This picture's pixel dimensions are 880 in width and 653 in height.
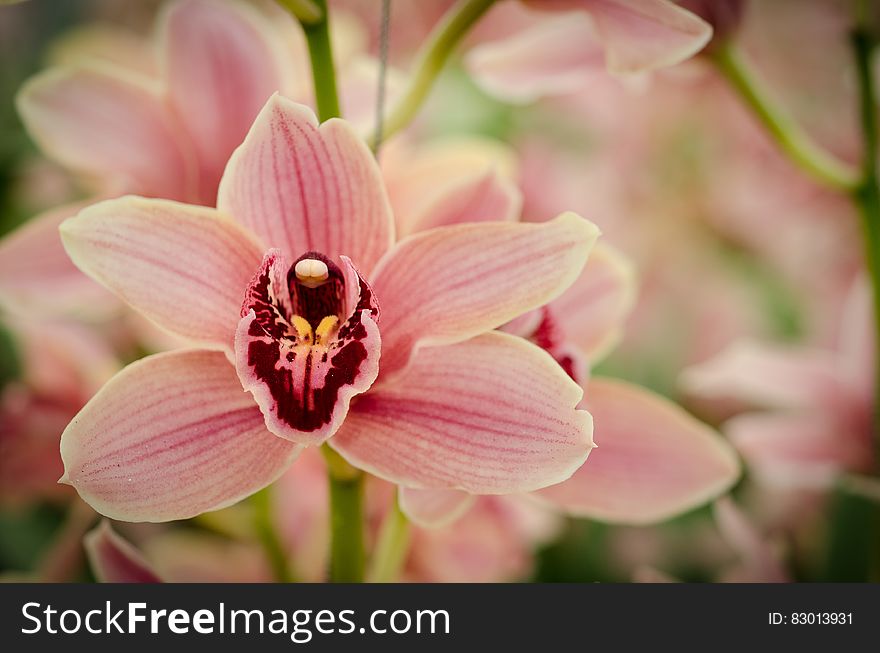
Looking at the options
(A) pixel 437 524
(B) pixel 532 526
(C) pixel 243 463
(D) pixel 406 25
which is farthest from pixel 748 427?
(D) pixel 406 25

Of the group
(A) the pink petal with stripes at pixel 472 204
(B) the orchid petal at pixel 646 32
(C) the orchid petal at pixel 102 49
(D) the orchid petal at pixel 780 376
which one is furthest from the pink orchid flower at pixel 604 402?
(C) the orchid petal at pixel 102 49

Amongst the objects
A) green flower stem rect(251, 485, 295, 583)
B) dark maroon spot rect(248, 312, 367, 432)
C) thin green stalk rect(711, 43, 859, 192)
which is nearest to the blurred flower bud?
thin green stalk rect(711, 43, 859, 192)

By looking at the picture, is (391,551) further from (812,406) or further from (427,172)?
(812,406)

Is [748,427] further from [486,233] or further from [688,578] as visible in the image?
[486,233]

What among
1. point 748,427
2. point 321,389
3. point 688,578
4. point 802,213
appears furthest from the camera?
point 802,213

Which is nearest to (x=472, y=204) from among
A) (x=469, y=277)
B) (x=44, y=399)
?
(x=469, y=277)

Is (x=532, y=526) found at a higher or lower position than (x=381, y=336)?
lower

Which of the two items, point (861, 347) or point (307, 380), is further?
point (861, 347)
